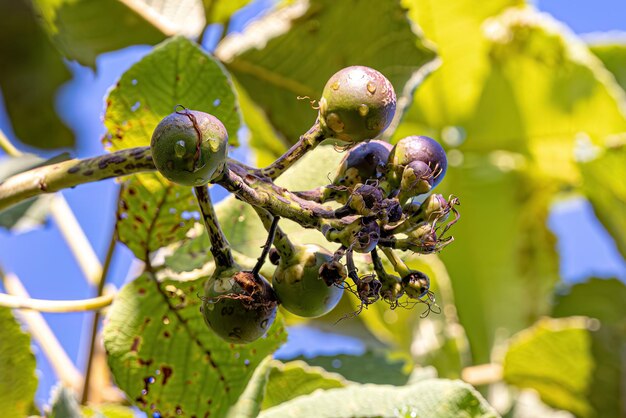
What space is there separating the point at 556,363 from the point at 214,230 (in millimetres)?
1480

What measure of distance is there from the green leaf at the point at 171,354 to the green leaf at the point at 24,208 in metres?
0.24

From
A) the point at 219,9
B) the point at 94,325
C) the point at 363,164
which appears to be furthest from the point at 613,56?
the point at 363,164

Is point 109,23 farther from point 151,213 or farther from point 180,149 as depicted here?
point 180,149

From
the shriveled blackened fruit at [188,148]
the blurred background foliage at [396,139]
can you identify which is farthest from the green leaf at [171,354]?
the shriveled blackened fruit at [188,148]

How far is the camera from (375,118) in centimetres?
115

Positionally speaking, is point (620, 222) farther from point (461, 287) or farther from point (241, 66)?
point (241, 66)

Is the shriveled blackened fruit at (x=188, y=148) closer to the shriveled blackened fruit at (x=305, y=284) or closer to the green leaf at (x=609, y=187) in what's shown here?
the shriveled blackened fruit at (x=305, y=284)

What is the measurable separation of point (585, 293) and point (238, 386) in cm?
149

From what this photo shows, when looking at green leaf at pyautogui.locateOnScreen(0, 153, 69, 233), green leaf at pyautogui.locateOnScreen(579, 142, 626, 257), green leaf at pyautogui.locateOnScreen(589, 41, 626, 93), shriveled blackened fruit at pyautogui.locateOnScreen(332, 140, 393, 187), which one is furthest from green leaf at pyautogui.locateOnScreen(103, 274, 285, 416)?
green leaf at pyautogui.locateOnScreen(589, 41, 626, 93)

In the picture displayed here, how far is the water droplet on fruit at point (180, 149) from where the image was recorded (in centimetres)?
100

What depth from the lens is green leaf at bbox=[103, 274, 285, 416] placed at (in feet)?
5.14

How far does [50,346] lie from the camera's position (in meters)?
2.20

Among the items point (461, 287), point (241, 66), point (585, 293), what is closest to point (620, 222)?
point (585, 293)

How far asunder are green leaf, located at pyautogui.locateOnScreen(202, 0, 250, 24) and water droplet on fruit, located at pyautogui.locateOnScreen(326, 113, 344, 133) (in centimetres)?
118
